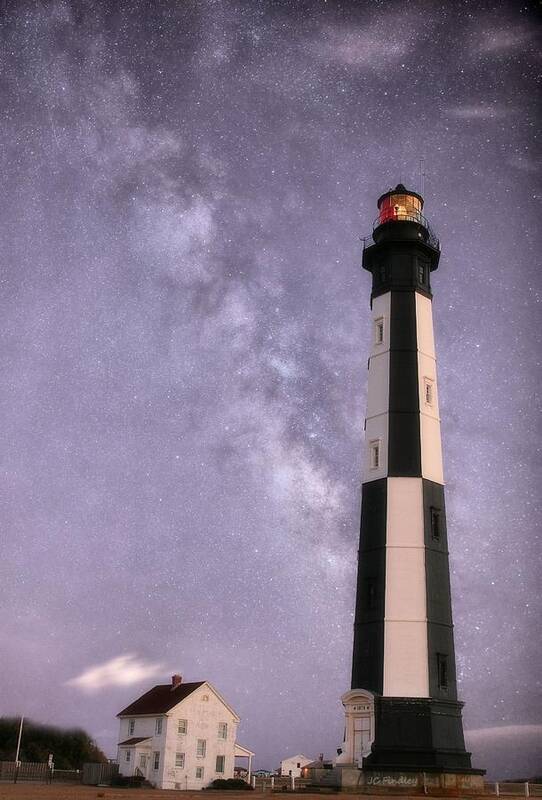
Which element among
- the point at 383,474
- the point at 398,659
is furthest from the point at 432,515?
the point at 398,659

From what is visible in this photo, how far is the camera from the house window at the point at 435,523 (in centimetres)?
3478

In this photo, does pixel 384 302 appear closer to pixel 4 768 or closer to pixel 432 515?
pixel 432 515

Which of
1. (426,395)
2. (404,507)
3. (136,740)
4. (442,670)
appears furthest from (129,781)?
(426,395)

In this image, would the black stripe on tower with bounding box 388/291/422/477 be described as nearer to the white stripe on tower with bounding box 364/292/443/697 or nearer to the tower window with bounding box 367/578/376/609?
the white stripe on tower with bounding box 364/292/443/697

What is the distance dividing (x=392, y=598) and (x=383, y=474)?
17.7ft

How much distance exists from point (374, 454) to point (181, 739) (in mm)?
18652

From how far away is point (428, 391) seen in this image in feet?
123

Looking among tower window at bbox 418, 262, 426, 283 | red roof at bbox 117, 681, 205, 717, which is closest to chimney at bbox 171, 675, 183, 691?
red roof at bbox 117, 681, 205, 717

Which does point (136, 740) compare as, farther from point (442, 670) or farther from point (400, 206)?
point (400, 206)

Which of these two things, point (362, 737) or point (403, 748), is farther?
point (362, 737)

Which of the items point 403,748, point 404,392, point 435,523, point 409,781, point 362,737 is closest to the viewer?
point 409,781

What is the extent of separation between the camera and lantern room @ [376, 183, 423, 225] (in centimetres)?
4172

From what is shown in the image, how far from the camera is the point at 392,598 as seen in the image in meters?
33.2

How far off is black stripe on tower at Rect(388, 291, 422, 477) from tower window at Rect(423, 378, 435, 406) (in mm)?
606
